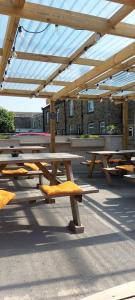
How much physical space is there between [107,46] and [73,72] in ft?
6.21

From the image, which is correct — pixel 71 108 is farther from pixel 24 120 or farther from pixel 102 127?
pixel 24 120

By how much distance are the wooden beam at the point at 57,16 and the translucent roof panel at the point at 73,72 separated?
232cm

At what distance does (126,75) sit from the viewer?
7.28 m

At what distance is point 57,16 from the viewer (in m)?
3.67

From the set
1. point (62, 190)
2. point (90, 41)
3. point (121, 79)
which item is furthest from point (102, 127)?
point (62, 190)

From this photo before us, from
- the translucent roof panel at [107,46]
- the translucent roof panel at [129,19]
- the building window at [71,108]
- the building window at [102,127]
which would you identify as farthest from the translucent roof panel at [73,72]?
the building window at [71,108]

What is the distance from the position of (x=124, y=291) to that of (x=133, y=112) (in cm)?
1457

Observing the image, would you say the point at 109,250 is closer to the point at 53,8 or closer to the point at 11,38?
the point at 53,8

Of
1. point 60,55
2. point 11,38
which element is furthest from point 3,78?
point 11,38

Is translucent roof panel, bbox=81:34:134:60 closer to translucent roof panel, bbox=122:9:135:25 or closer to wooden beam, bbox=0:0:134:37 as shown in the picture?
translucent roof panel, bbox=122:9:135:25

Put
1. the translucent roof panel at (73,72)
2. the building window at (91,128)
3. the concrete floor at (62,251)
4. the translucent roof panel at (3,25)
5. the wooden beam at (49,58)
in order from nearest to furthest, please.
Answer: the concrete floor at (62,251)
the translucent roof panel at (3,25)
the wooden beam at (49,58)
the translucent roof panel at (73,72)
the building window at (91,128)

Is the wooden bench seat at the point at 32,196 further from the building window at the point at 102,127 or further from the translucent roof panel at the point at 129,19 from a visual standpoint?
the building window at the point at 102,127

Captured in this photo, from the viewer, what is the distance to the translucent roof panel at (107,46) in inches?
189

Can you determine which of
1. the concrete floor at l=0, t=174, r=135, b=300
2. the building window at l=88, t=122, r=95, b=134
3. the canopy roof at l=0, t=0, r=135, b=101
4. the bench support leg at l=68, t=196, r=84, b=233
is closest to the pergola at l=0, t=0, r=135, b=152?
the canopy roof at l=0, t=0, r=135, b=101
